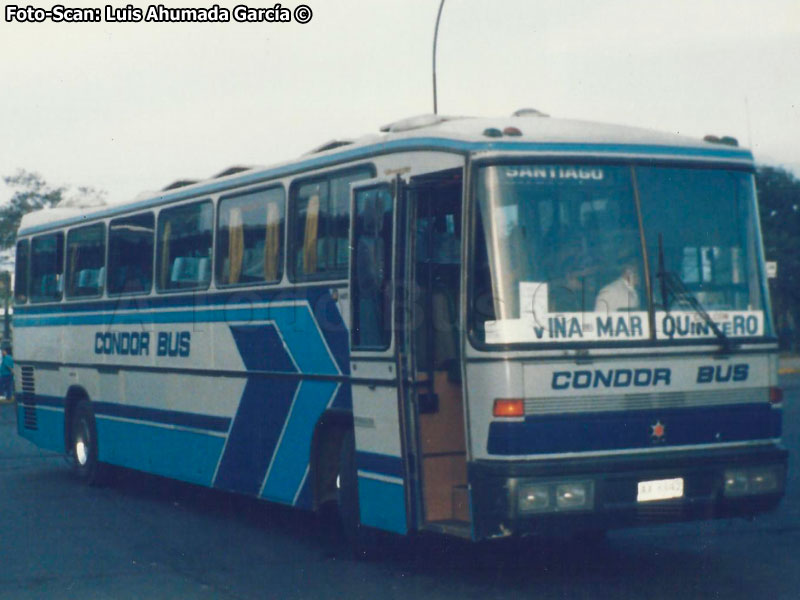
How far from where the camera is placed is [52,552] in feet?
33.9

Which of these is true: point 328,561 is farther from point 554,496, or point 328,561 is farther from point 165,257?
point 165,257

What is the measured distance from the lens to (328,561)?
9.86 metres

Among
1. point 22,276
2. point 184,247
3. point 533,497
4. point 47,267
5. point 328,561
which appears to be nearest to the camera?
point 533,497

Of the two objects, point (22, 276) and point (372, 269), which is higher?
point (22, 276)

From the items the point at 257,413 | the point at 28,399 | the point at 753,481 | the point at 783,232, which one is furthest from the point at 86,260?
the point at 783,232

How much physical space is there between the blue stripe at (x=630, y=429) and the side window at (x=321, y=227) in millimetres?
2382

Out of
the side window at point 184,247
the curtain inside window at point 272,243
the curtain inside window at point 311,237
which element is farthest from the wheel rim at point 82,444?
the curtain inside window at point 311,237

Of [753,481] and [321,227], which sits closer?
[753,481]

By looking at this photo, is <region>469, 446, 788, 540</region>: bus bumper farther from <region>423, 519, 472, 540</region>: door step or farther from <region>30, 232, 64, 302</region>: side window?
<region>30, 232, 64, 302</region>: side window

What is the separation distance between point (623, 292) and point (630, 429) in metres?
0.86

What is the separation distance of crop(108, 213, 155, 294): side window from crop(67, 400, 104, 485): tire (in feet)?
5.74

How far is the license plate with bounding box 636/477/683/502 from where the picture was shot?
8164 mm

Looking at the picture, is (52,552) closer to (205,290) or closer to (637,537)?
(205,290)

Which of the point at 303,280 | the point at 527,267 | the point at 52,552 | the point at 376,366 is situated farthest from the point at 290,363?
the point at 527,267
